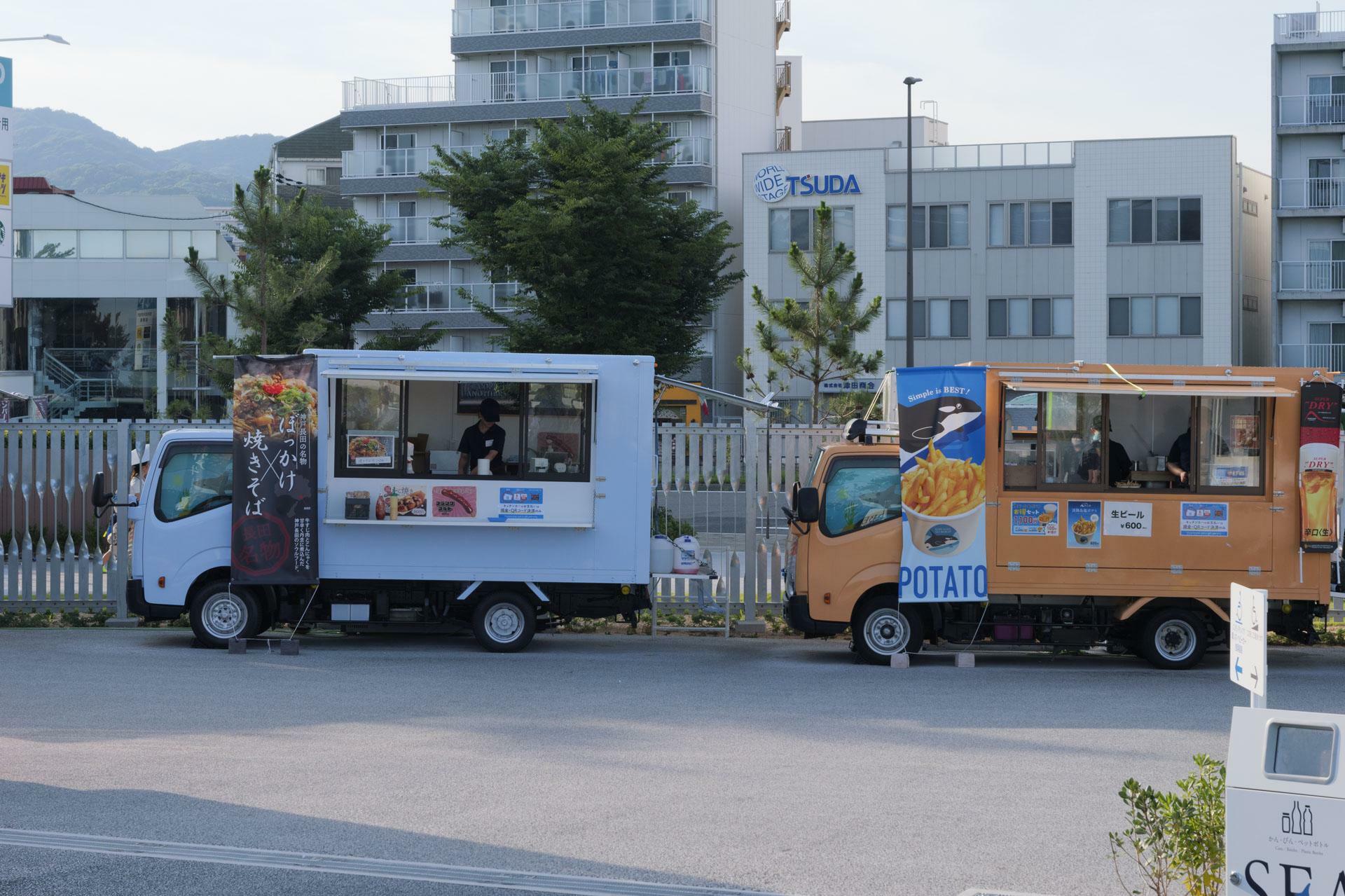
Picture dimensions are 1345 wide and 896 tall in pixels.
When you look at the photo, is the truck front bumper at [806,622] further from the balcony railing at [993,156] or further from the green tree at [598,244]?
the balcony railing at [993,156]

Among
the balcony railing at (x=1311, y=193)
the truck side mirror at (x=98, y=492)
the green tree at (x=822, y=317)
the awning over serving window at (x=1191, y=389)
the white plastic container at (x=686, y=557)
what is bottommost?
the white plastic container at (x=686, y=557)

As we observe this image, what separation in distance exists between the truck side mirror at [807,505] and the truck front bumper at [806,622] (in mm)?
759

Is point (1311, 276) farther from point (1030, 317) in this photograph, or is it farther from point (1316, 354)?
point (1030, 317)

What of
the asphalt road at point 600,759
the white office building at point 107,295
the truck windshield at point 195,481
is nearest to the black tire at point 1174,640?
the asphalt road at point 600,759

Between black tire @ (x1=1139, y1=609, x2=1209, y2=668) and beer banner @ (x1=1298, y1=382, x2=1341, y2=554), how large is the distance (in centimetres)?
124

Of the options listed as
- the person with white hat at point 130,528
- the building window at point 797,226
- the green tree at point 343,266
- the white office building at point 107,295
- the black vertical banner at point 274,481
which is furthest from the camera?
the white office building at point 107,295

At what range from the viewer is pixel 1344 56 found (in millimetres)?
47750

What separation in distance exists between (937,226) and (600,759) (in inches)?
1728

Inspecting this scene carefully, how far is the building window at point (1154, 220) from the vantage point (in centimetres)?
4859

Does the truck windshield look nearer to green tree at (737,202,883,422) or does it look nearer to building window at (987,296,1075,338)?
green tree at (737,202,883,422)

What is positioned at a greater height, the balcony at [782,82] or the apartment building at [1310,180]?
the balcony at [782,82]

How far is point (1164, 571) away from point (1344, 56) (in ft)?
135

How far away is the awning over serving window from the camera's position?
1321 centimetres

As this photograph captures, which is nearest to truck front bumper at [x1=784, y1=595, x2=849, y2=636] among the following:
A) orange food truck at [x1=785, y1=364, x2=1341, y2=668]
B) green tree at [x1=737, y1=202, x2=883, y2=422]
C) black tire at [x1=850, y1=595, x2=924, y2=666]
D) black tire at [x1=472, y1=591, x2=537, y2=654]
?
orange food truck at [x1=785, y1=364, x2=1341, y2=668]
